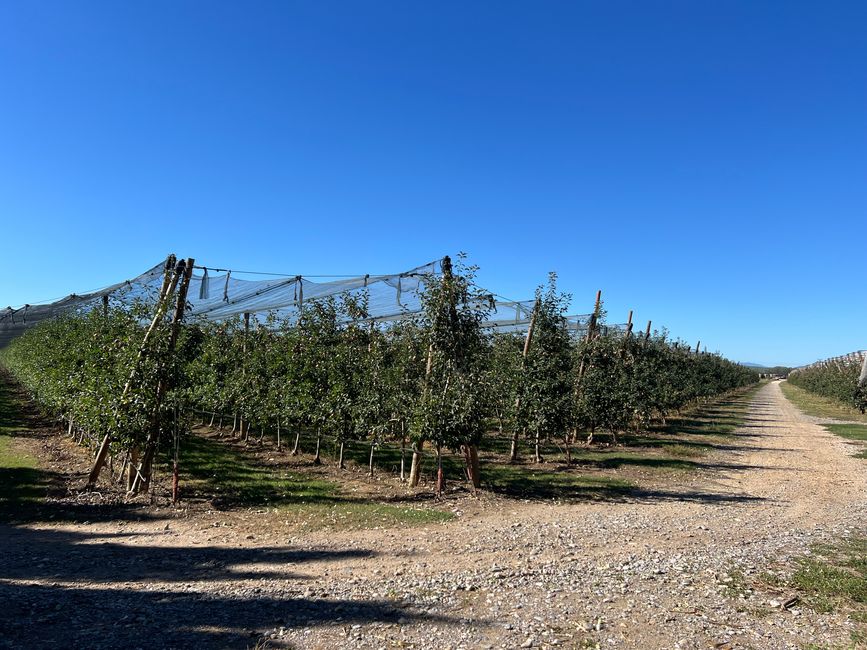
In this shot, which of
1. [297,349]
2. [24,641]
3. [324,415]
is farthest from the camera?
[297,349]

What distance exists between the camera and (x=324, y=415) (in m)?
12.9

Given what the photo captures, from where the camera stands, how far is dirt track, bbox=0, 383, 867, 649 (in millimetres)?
4766

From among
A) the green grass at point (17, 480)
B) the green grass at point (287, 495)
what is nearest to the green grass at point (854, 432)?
the green grass at point (287, 495)

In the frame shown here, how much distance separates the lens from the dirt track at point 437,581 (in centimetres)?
477

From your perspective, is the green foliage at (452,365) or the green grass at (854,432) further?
the green grass at (854,432)

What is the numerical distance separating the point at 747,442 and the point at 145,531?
73.4 feet

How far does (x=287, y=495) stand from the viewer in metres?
10.6

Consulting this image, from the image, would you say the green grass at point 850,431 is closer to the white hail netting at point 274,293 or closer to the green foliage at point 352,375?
the green foliage at point 352,375

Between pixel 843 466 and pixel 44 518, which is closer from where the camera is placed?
pixel 44 518

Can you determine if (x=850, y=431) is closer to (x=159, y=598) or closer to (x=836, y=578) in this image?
(x=836, y=578)

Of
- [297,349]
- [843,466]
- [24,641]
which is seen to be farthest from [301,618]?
[843,466]

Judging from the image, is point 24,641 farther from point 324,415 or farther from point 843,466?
point 843,466

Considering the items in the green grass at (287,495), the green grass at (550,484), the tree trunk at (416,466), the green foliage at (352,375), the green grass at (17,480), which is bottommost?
the green grass at (17,480)

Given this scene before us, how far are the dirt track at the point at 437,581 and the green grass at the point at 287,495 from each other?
623 mm
